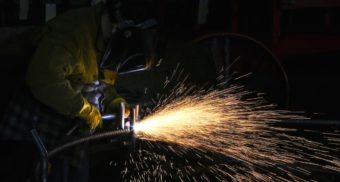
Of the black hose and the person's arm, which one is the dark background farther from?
the black hose

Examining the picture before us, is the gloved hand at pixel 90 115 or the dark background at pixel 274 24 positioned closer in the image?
the gloved hand at pixel 90 115

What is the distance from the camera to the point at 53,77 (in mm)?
3160

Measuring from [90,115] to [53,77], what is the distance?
43 centimetres

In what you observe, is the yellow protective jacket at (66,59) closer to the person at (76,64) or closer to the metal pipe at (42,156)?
the person at (76,64)

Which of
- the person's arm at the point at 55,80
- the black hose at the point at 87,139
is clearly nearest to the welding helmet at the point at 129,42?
the person's arm at the point at 55,80

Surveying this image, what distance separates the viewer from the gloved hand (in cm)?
342

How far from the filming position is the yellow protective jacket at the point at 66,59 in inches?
124

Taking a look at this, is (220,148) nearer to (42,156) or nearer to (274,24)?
(274,24)

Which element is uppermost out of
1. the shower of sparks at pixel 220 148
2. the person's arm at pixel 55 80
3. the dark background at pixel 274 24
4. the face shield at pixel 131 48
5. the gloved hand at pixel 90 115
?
the dark background at pixel 274 24

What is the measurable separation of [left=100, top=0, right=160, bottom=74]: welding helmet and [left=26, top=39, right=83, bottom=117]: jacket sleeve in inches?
12.7

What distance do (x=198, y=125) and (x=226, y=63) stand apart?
1.34m

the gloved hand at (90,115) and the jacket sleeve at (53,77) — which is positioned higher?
the jacket sleeve at (53,77)

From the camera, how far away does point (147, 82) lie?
6.29 meters

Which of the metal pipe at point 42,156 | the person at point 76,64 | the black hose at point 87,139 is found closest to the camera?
the metal pipe at point 42,156
